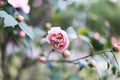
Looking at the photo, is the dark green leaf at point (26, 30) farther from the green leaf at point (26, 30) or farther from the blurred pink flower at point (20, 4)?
the blurred pink flower at point (20, 4)

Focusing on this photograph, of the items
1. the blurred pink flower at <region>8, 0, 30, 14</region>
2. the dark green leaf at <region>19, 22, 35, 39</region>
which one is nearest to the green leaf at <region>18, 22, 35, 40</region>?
the dark green leaf at <region>19, 22, 35, 39</region>

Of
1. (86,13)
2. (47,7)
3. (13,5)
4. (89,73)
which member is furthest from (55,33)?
(86,13)

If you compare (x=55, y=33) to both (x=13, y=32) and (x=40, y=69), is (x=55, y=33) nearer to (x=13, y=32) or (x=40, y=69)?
(x=13, y=32)

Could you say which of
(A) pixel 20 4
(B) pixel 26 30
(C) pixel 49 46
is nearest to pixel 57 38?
(B) pixel 26 30

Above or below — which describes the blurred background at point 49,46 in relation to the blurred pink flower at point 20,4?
below

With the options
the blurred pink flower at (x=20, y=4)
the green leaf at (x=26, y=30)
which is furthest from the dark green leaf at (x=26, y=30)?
the blurred pink flower at (x=20, y=4)

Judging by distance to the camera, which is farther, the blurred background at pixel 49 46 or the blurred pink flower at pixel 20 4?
the blurred background at pixel 49 46

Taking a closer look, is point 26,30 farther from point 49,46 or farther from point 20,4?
point 49,46

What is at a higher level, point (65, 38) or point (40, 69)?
point (65, 38)
